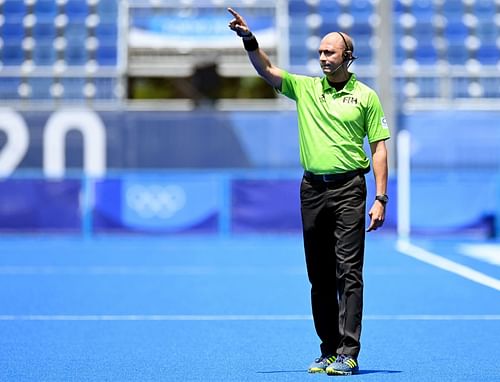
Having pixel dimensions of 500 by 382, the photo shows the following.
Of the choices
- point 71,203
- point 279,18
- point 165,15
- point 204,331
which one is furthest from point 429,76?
point 204,331

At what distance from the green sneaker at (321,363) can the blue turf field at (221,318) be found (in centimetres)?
6

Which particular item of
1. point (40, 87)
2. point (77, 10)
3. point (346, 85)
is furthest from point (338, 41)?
point (77, 10)

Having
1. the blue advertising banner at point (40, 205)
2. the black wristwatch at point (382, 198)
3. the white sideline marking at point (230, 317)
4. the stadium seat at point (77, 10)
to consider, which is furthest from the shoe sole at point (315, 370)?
the stadium seat at point (77, 10)

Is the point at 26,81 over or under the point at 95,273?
over

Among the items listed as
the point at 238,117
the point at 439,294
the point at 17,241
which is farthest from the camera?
the point at 238,117

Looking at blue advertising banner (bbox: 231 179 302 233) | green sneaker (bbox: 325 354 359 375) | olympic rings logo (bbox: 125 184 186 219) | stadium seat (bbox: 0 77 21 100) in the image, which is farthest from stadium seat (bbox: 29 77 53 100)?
green sneaker (bbox: 325 354 359 375)

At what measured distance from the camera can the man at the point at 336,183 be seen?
620cm

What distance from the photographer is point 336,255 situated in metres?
6.27

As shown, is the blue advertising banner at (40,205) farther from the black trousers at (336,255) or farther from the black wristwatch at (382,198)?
the black wristwatch at (382,198)

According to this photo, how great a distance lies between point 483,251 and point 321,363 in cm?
1147

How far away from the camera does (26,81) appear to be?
987 inches

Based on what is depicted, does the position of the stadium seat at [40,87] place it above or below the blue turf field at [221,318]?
above

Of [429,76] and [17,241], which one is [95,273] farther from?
[429,76]

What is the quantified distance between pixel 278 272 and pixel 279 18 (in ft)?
43.3
